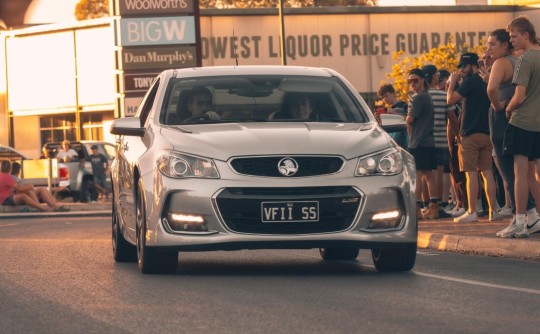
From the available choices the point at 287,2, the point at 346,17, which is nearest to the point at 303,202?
the point at 346,17

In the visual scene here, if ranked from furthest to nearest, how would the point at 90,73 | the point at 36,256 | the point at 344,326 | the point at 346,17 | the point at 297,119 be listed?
1. the point at 346,17
2. the point at 90,73
3. the point at 36,256
4. the point at 297,119
5. the point at 344,326

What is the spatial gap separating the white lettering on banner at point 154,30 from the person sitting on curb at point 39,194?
5067mm

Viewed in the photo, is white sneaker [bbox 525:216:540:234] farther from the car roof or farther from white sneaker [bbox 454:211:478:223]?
the car roof

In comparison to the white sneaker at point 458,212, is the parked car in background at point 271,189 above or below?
above

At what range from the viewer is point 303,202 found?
1110 centimetres

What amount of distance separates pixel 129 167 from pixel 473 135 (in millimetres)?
5838

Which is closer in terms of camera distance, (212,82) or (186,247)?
(186,247)

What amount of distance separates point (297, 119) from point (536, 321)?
167 inches

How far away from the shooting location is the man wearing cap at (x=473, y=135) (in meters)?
17.0

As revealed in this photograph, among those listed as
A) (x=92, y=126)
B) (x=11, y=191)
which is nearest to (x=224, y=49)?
(x=92, y=126)

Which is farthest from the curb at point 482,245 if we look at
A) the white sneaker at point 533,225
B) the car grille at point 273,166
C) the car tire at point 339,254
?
the car grille at point 273,166

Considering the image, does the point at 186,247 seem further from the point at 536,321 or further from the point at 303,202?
the point at 536,321

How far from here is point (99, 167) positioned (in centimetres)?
3712

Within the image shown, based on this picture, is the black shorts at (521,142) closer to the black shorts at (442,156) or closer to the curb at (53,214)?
the black shorts at (442,156)
